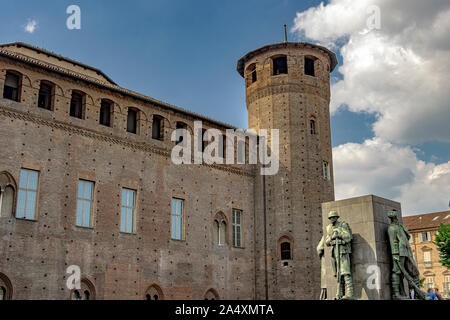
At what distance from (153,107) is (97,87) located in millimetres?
2733

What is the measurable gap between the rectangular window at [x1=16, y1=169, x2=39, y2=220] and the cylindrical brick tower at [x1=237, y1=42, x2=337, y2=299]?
11001mm

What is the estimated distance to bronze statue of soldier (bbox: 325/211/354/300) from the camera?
36.6 feet

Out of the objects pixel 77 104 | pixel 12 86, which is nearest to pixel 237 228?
pixel 77 104

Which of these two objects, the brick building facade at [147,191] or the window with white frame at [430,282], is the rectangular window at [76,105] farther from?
the window with white frame at [430,282]

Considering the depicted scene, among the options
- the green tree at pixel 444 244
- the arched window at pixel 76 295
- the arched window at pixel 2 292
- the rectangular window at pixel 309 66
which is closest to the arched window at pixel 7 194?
the arched window at pixel 2 292

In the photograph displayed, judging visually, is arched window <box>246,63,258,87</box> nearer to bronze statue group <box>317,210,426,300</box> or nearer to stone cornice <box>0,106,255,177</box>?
stone cornice <box>0,106,255,177</box>

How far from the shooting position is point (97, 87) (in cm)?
2033

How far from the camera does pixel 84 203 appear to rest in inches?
742

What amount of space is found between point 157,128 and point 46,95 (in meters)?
5.05
